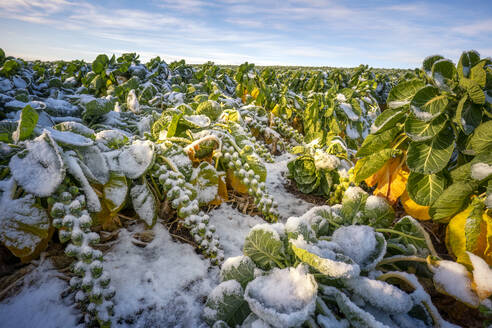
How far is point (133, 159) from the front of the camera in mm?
1234

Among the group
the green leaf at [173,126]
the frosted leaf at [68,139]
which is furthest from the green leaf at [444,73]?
the frosted leaf at [68,139]

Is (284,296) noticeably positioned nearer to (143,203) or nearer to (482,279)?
(482,279)

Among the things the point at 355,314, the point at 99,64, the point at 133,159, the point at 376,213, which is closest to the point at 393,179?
the point at 376,213

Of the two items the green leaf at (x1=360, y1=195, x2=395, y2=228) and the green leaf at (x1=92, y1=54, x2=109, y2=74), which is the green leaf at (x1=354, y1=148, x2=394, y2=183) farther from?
the green leaf at (x1=92, y1=54, x2=109, y2=74)

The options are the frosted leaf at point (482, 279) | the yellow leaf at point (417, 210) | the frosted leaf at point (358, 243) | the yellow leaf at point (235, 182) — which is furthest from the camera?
the yellow leaf at point (235, 182)

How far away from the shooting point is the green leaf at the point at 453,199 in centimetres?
114

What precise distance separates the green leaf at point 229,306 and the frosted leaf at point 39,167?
27.4 inches

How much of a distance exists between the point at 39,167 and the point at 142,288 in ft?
2.03

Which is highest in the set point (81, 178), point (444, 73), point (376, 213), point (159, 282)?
point (444, 73)

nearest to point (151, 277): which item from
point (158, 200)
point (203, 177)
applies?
point (158, 200)

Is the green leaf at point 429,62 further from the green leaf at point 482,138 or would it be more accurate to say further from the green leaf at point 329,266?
the green leaf at point 329,266

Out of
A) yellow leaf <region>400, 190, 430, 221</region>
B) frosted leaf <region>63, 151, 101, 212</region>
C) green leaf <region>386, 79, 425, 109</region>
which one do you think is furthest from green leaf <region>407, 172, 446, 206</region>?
frosted leaf <region>63, 151, 101, 212</region>

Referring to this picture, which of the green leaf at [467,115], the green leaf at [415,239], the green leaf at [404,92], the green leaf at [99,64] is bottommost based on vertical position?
the green leaf at [415,239]

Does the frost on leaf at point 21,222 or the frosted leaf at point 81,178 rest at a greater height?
the frosted leaf at point 81,178
